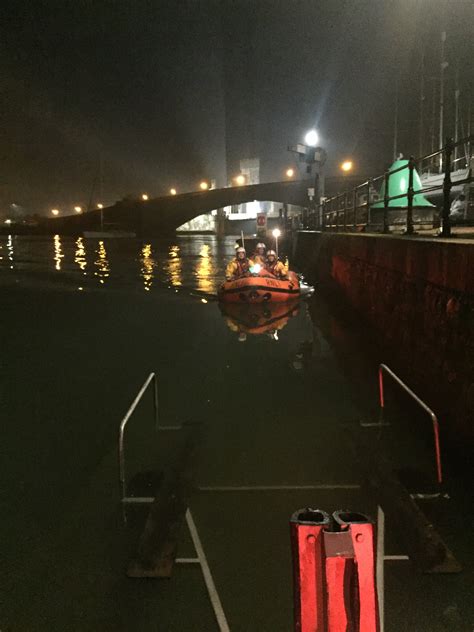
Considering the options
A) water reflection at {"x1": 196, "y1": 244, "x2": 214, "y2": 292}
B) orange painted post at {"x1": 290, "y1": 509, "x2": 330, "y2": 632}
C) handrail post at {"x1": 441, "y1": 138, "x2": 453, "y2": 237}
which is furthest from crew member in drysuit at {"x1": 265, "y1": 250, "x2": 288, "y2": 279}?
orange painted post at {"x1": 290, "y1": 509, "x2": 330, "y2": 632}

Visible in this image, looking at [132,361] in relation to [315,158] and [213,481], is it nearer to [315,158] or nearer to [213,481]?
[213,481]

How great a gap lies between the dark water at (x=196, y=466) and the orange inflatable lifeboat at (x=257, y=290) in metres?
2.71

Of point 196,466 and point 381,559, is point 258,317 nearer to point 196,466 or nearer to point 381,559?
point 196,466

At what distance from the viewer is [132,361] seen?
10047 mm

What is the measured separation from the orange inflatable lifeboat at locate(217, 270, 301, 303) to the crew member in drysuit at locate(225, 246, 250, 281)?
0.47 m

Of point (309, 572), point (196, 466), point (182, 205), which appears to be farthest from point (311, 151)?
point (182, 205)

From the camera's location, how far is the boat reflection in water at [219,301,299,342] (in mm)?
13093

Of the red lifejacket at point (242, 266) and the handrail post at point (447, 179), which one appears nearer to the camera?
the handrail post at point (447, 179)

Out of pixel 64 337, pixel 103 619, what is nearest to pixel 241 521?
pixel 103 619

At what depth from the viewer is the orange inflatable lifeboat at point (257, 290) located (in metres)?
16.0

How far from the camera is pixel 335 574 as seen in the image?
1868 millimetres

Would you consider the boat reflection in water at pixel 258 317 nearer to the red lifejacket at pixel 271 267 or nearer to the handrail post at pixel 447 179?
the red lifejacket at pixel 271 267

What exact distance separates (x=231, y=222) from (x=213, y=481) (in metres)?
127

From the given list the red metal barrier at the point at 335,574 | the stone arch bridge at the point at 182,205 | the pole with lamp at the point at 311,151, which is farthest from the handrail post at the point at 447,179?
the stone arch bridge at the point at 182,205
